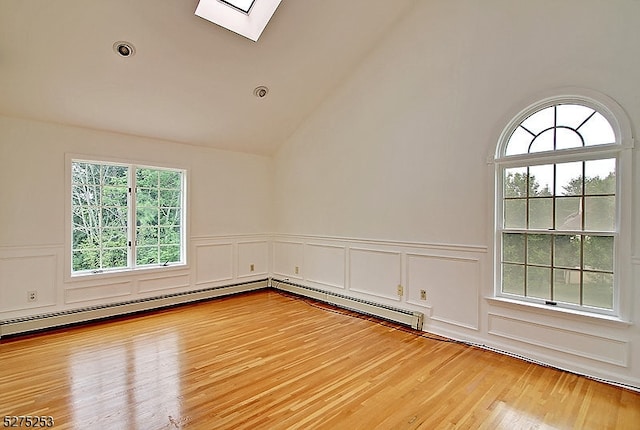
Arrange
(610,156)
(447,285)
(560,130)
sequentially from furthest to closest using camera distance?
(447,285), (560,130), (610,156)

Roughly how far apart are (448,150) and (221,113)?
290cm

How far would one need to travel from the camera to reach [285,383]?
8.80 feet

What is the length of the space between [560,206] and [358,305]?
99.1 inches

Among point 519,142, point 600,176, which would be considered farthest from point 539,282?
point 519,142

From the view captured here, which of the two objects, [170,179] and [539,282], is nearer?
[539,282]

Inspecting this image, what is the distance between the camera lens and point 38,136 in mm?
3869

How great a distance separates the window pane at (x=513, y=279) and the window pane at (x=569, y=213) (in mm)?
517

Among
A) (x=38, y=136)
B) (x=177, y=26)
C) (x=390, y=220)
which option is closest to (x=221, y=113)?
(x=177, y=26)

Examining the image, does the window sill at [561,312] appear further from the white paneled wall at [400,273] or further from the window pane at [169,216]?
the window pane at [169,216]

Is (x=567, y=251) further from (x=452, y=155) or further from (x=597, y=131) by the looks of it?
(x=452, y=155)

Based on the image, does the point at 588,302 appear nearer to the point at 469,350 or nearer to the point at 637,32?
the point at 469,350

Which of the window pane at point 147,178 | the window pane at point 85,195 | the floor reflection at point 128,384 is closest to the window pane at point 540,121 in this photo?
the floor reflection at point 128,384

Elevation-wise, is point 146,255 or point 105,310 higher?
point 146,255

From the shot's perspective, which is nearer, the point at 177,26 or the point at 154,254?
the point at 177,26
